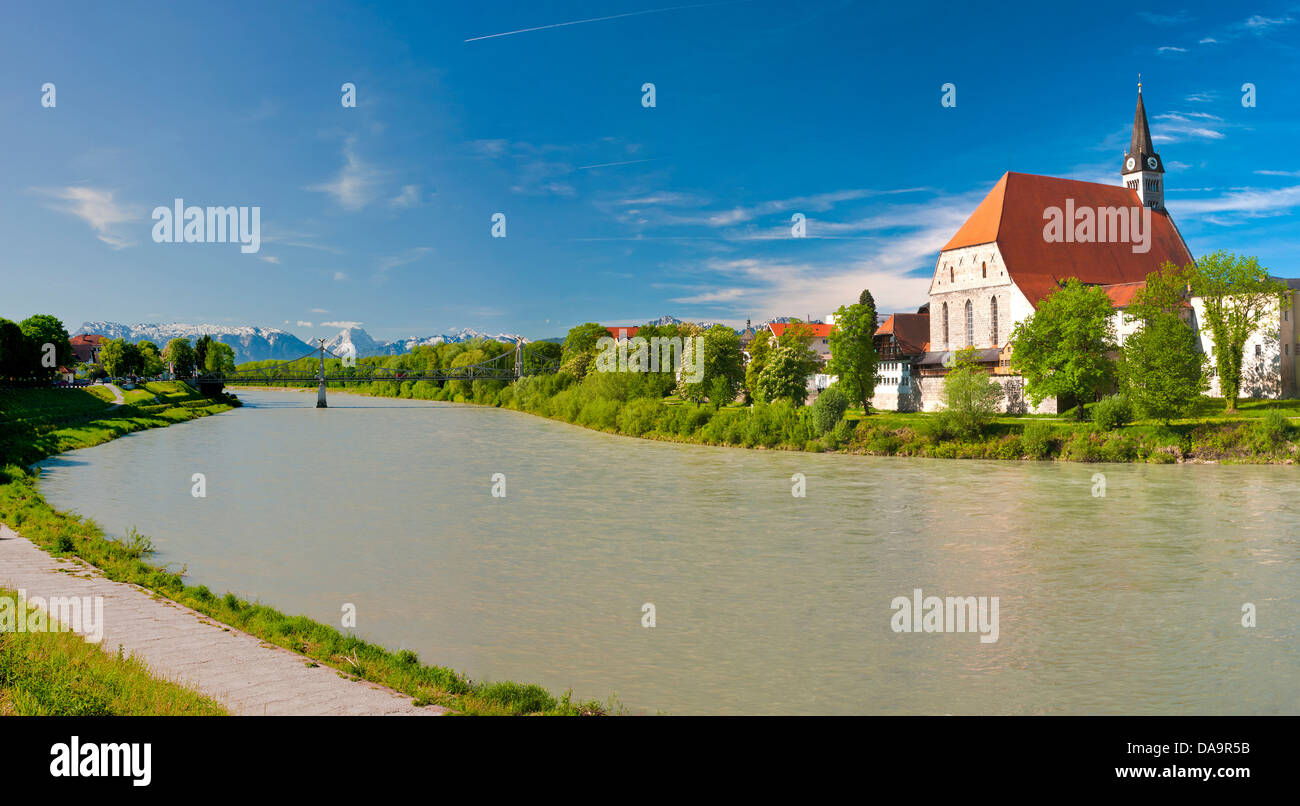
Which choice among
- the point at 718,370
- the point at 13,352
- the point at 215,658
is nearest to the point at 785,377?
the point at 718,370

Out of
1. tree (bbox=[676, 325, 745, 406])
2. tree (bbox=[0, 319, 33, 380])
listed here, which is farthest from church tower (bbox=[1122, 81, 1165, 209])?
tree (bbox=[0, 319, 33, 380])

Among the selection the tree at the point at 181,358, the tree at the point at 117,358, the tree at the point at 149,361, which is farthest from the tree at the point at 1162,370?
the tree at the point at 181,358

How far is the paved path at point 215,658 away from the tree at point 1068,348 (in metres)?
39.5

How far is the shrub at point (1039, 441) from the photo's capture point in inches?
1442

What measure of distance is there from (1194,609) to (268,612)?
14.6m

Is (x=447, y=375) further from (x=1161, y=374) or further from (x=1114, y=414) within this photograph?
(x=1161, y=374)

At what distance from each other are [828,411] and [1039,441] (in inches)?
381

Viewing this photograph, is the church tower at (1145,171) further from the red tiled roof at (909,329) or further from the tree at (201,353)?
the tree at (201,353)

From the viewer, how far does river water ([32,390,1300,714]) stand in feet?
35.1

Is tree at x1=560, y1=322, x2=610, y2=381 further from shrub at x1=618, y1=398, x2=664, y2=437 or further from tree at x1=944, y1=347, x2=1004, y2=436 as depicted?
tree at x1=944, y1=347, x2=1004, y2=436

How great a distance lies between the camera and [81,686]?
23.4 ft
